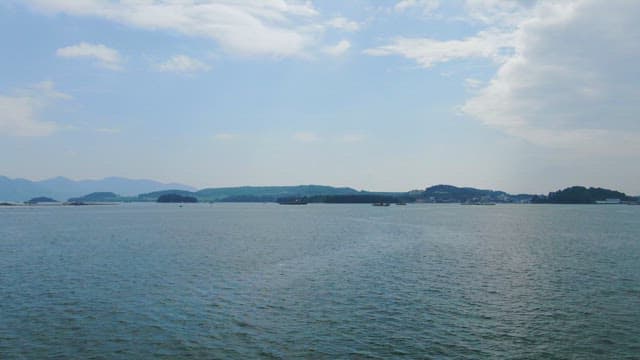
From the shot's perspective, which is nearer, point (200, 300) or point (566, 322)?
point (566, 322)

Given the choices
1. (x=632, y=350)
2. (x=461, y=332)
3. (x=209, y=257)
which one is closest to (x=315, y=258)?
(x=209, y=257)

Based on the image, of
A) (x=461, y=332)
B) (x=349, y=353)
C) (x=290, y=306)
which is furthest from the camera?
(x=290, y=306)

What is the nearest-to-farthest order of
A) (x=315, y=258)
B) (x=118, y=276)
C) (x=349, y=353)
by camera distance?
(x=349, y=353) < (x=118, y=276) < (x=315, y=258)

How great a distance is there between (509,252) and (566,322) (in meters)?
42.3

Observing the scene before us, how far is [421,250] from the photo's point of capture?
77.1m

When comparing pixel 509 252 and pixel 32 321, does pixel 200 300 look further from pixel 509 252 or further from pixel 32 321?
pixel 509 252

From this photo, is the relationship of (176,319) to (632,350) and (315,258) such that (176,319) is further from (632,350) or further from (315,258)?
(315,258)

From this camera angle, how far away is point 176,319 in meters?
35.9

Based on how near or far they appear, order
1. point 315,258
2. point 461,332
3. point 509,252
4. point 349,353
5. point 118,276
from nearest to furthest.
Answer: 1. point 349,353
2. point 461,332
3. point 118,276
4. point 315,258
5. point 509,252

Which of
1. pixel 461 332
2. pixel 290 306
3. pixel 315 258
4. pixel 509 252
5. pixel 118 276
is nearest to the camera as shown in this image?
pixel 461 332

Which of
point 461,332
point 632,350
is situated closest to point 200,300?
point 461,332

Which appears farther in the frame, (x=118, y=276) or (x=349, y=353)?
(x=118, y=276)

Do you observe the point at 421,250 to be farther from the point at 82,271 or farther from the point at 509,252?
the point at 82,271

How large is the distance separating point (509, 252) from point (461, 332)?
154ft
